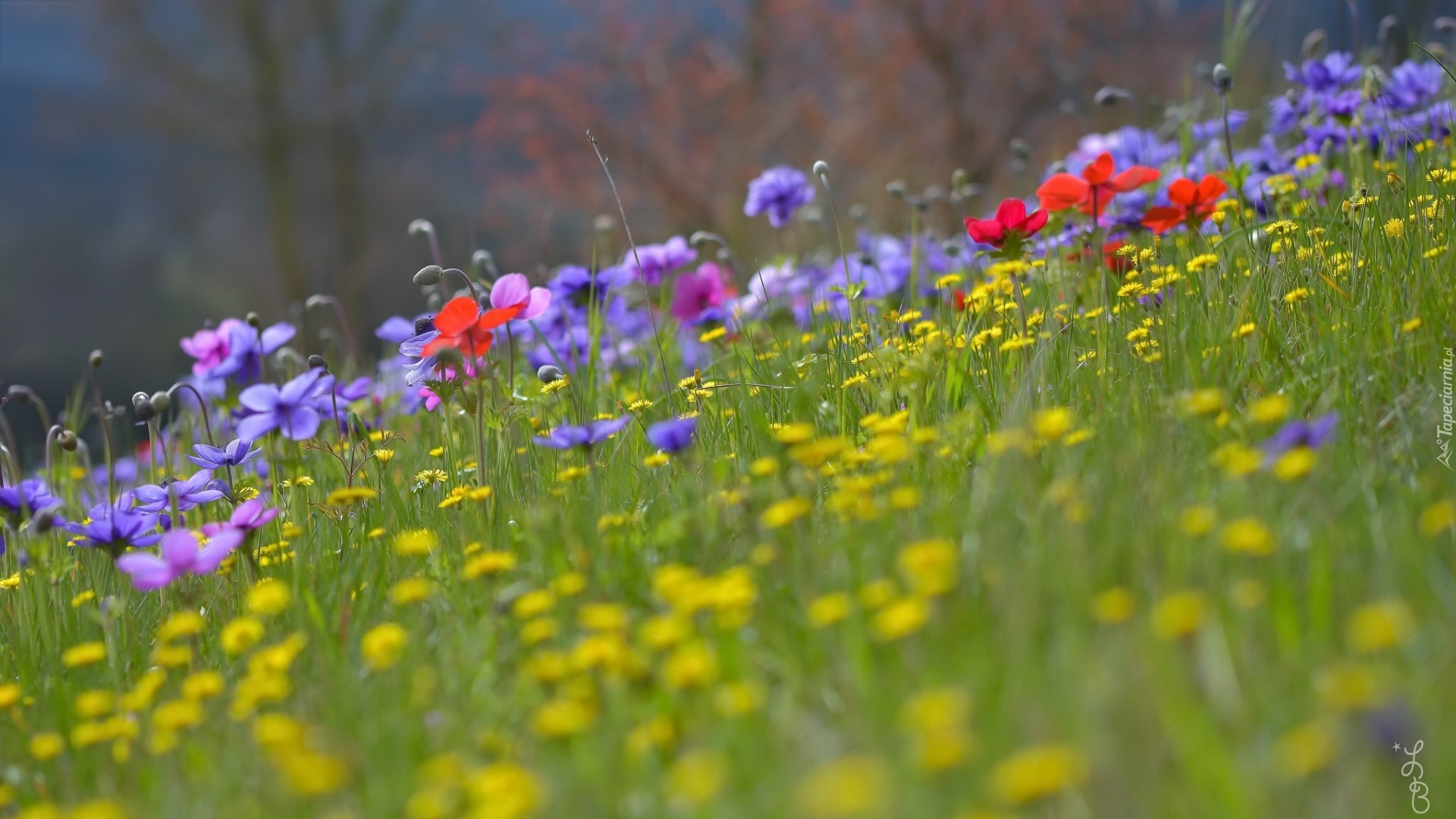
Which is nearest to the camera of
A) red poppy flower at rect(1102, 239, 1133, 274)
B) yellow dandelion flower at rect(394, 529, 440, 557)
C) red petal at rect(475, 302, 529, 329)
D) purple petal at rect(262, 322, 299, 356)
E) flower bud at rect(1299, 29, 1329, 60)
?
yellow dandelion flower at rect(394, 529, 440, 557)

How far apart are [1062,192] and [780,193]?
3.65 ft

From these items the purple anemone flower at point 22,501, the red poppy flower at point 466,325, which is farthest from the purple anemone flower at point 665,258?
the purple anemone flower at point 22,501

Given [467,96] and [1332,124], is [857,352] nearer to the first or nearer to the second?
[1332,124]

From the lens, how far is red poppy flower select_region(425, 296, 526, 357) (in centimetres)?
207

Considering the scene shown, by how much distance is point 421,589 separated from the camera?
4.43 feet

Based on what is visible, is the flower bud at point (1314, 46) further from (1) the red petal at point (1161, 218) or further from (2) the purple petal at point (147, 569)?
(2) the purple petal at point (147, 569)

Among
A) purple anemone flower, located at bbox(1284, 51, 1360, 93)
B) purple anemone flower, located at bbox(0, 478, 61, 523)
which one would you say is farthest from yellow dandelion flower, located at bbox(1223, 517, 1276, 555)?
purple anemone flower, located at bbox(1284, 51, 1360, 93)

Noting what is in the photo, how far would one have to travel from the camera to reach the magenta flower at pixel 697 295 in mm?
3414

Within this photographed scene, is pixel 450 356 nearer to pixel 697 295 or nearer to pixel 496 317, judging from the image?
pixel 496 317

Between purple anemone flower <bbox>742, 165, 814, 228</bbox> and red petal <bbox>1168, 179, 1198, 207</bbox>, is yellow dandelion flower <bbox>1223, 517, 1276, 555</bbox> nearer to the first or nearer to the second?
red petal <bbox>1168, 179, 1198, 207</bbox>

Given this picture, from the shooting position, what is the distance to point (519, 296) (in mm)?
2225

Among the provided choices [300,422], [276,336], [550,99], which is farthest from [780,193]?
[550,99]

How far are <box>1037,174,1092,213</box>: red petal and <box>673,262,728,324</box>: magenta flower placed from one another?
47.2 inches

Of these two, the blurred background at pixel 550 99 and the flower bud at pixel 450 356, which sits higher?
the blurred background at pixel 550 99
